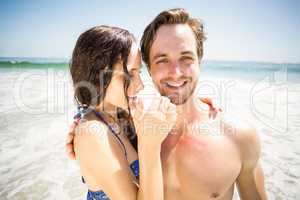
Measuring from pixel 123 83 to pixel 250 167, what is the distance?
121 cm

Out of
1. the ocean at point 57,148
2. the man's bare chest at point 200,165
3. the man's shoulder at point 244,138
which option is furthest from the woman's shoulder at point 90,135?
the man's shoulder at point 244,138

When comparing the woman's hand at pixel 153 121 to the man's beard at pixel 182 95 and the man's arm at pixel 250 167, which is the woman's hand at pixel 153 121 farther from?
the man's arm at pixel 250 167

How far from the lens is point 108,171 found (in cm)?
136

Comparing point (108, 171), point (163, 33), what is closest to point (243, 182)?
point (108, 171)

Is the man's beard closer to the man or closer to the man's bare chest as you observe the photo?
the man

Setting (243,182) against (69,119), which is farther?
(69,119)

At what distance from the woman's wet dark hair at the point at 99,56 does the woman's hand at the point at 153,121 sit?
1.43 feet

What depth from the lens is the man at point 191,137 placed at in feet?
5.90

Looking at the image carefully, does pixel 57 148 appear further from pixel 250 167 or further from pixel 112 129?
pixel 250 167

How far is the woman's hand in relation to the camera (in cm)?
135

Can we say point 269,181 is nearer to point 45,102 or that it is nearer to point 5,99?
point 45,102

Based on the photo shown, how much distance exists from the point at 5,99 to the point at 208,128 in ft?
26.8

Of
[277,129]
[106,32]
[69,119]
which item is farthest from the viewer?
[69,119]

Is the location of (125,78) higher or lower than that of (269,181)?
higher
